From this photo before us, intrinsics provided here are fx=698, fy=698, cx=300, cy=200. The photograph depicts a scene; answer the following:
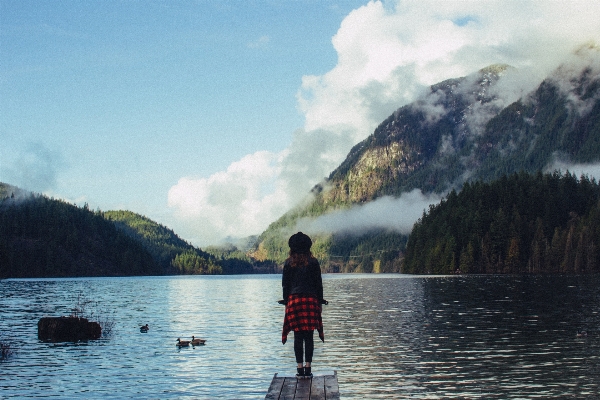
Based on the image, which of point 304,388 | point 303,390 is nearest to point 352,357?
point 304,388

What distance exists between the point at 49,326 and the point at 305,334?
36.8m

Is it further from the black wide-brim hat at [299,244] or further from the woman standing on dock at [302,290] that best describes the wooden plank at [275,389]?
the black wide-brim hat at [299,244]

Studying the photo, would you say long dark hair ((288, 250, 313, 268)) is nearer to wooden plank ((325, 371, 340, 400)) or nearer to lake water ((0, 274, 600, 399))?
wooden plank ((325, 371, 340, 400))

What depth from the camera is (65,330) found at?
5822 cm

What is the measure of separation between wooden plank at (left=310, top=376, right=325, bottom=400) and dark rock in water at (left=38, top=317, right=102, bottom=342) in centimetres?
3679

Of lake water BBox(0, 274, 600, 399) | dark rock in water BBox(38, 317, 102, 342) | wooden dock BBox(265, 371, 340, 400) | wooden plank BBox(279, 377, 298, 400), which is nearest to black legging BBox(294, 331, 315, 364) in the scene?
wooden dock BBox(265, 371, 340, 400)

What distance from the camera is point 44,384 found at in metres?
37.8

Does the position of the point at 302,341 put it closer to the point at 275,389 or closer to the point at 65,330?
the point at 275,389

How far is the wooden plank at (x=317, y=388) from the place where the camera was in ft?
79.0

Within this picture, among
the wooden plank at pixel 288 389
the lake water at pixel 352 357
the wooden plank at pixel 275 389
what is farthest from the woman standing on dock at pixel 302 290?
the lake water at pixel 352 357

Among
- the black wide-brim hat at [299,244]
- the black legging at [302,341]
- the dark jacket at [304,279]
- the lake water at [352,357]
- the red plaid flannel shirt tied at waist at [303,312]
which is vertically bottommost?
the lake water at [352,357]

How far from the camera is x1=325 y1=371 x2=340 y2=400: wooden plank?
23969mm

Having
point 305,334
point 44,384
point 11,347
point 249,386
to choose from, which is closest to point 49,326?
point 11,347

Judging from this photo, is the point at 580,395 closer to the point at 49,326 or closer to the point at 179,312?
the point at 49,326
